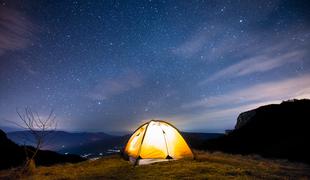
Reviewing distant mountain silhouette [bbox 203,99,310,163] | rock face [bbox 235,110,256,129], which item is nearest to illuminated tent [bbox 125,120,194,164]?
distant mountain silhouette [bbox 203,99,310,163]

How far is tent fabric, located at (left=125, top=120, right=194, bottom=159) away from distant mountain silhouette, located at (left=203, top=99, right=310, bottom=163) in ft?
32.8

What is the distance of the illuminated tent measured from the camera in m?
12.8

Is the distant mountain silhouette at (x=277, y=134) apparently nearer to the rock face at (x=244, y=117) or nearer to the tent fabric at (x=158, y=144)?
the rock face at (x=244, y=117)

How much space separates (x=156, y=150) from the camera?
42.6 ft

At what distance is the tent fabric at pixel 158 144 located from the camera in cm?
1293

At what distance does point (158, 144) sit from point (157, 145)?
8cm

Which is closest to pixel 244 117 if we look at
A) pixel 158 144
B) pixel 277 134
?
pixel 277 134

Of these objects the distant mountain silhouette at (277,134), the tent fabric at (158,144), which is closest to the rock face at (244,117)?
the distant mountain silhouette at (277,134)

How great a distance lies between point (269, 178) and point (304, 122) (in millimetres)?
21284

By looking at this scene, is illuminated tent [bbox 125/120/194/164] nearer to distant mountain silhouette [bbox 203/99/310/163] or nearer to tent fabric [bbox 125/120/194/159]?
tent fabric [bbox 125/120/194/159]

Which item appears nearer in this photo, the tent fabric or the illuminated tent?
the illuminated tent

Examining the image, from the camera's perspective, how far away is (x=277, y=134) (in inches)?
1073

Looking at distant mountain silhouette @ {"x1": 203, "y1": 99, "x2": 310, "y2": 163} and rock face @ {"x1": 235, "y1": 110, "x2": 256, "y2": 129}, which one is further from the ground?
rock face @ {"x1": 235, "y1": 110, "x2": 256, "y2": 129}

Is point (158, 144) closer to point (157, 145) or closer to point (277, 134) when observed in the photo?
point (157, 145)
